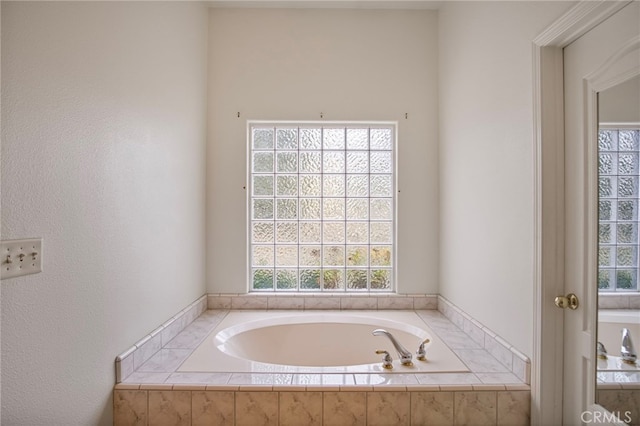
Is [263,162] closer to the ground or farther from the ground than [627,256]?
farther from the ground

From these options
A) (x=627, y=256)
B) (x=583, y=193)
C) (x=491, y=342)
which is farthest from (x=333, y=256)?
(x=627, y=256)

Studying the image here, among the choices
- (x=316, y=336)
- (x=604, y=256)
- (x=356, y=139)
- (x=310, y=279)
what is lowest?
(x=316, y=336)

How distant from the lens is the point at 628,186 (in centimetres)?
105

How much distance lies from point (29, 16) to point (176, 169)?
1.02 m

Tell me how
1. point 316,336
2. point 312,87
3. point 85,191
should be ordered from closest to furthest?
1. point 85,191
2. point 316,336
3. point 312,87

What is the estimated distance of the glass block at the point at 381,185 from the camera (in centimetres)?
254

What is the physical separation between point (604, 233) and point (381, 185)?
153 cm

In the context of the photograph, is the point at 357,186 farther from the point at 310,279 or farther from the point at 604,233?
the point at 604,233

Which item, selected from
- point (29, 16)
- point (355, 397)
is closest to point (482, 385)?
point (355, 397)

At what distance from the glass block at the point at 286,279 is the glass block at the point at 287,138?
99 cm

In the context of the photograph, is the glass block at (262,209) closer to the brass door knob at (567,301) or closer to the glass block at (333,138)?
the glass block at (333,138)

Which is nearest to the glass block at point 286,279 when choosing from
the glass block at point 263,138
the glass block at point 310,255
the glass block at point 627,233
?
the glass block at point 310,255

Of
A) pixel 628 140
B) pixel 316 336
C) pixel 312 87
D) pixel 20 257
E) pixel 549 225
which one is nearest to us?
pixel 20 257

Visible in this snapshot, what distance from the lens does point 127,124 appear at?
1485 mm
